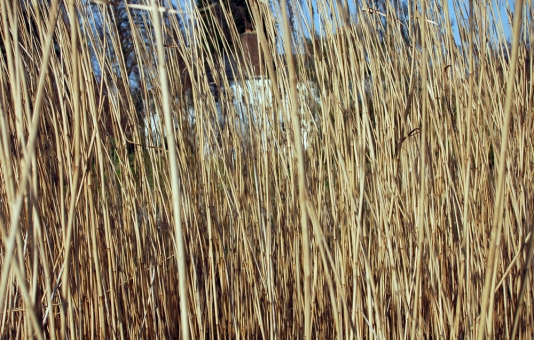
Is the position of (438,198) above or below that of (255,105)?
below

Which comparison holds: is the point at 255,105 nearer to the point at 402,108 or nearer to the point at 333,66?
the point at 333,66

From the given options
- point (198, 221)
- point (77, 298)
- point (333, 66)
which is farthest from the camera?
point (198, 221)

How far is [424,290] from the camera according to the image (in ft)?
3.41

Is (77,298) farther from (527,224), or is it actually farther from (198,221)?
(527,224)

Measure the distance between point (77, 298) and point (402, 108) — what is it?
77cm

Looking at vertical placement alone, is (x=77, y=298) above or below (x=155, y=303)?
above

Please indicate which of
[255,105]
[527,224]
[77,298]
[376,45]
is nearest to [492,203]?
[527,224]

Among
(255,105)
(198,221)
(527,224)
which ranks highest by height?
(255,105)

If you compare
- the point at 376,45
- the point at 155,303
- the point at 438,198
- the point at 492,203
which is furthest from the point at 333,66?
the point at 155,303

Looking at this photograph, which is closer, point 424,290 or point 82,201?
point 82,201

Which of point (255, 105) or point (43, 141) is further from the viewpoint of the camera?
point (255, 105)

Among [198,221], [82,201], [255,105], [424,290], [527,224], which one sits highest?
[255,105]

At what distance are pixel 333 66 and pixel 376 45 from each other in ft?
0.44

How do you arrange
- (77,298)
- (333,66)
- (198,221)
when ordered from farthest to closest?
1. (198,221)
2. (333,66)
3. (77,298)
